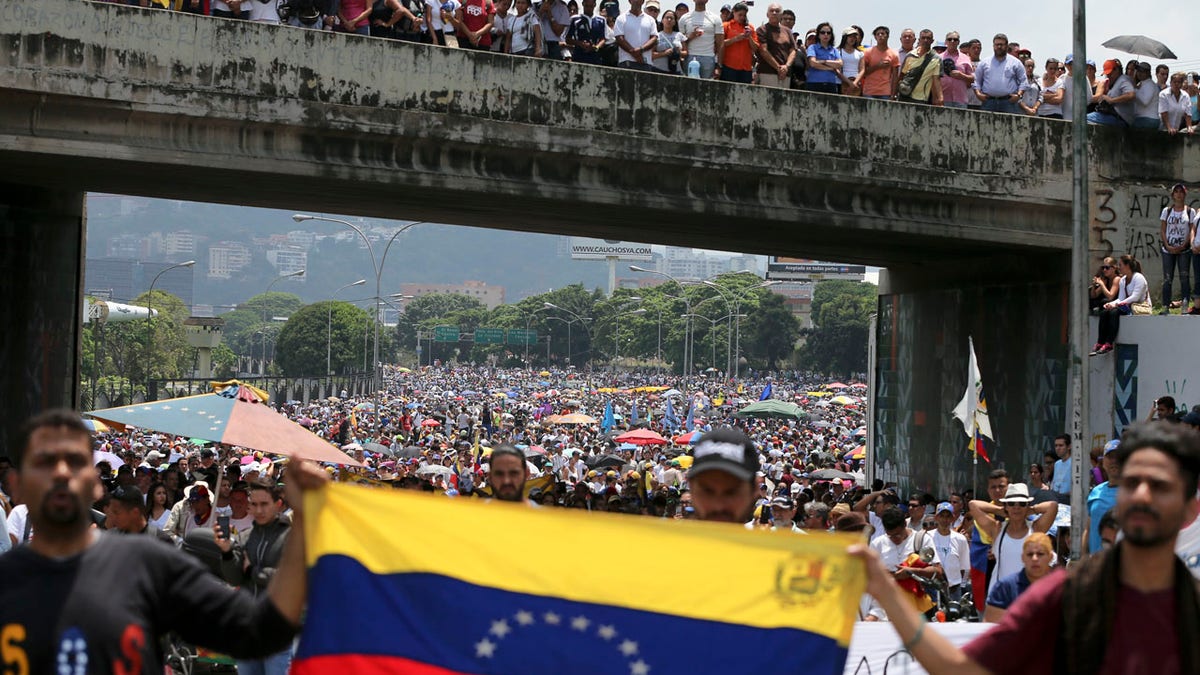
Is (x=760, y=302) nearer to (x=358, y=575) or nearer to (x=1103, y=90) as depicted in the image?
(x=1103, y=90)

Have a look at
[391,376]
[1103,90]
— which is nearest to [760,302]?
[391,376]

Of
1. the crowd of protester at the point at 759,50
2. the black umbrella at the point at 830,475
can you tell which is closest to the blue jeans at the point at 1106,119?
the crowd of protester at the point at 759,50

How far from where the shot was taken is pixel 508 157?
1994cm

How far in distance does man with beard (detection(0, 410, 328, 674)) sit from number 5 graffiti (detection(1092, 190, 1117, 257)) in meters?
19.2

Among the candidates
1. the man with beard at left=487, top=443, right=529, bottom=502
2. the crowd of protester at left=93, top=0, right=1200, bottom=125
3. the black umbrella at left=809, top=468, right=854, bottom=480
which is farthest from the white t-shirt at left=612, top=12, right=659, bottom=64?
the man with beard at left=487, top=443, right=529, bottom=502

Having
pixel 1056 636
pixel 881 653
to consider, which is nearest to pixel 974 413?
pixel 881 653

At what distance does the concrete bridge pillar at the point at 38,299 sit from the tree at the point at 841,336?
136 meters

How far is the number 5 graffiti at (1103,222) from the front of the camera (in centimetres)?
2192

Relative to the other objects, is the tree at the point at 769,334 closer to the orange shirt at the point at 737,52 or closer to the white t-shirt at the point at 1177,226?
the white t-shirt at the point at 1177,226

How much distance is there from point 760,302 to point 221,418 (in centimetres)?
16207

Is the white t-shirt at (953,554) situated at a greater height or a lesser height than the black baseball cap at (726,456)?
lesser

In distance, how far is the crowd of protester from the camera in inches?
781

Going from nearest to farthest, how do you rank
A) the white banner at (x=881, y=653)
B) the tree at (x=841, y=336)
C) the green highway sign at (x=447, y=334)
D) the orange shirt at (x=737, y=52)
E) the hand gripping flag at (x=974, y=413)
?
the white banner at (x=881, y=653), the hand gripping flag at (x=974, y=413), the orange shirt at (x=737, y=52), the tree at (x=841, y=336), the green highway sign at (x=447, y=334)

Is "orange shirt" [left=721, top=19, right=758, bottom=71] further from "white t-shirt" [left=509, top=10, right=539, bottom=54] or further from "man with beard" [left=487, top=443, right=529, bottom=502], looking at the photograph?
"man with beard" [left=487, top=443, right=529, bottom=502]
